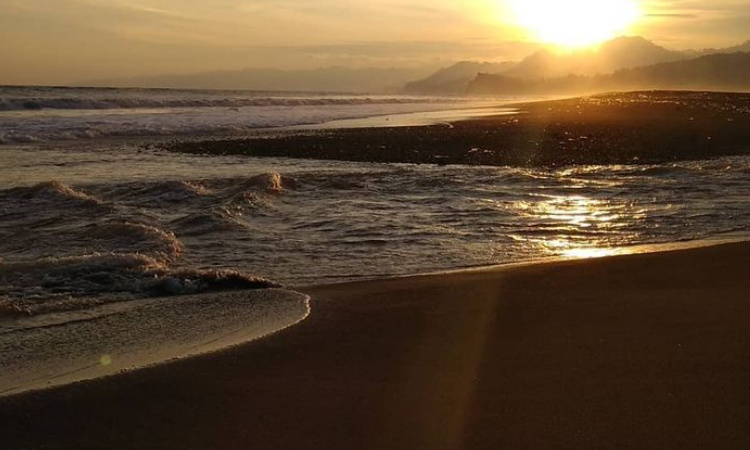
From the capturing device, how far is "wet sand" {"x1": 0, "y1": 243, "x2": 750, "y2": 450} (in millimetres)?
3354

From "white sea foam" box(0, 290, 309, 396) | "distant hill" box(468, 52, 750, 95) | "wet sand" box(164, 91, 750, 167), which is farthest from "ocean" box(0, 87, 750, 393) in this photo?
"distant hill" box(468, 52, 750, 95)

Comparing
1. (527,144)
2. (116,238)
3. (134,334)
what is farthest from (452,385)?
(527,144)

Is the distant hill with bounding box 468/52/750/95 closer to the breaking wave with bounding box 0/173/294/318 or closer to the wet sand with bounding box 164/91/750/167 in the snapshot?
the wet sand with bounding box 164/91/750/167

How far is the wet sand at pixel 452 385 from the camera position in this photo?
3.35m

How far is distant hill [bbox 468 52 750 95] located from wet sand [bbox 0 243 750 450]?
112105mm

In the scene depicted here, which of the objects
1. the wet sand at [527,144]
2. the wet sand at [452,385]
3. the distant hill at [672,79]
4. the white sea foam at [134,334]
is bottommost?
the white sea foam at [134,334]

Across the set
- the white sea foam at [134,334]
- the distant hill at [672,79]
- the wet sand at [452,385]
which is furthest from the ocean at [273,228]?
the distant hill at [672,79]

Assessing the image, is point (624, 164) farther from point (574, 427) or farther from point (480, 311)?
point (574, 427)

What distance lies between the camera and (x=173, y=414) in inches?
145

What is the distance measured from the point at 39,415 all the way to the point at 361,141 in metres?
19.7

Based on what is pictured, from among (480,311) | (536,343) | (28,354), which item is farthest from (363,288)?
(28,354)

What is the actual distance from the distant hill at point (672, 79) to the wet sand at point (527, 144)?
295ft

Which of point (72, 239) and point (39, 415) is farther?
point (72, 239)

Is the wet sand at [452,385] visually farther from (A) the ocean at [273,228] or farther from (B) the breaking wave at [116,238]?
(B) the breaking wave at [116,238]
